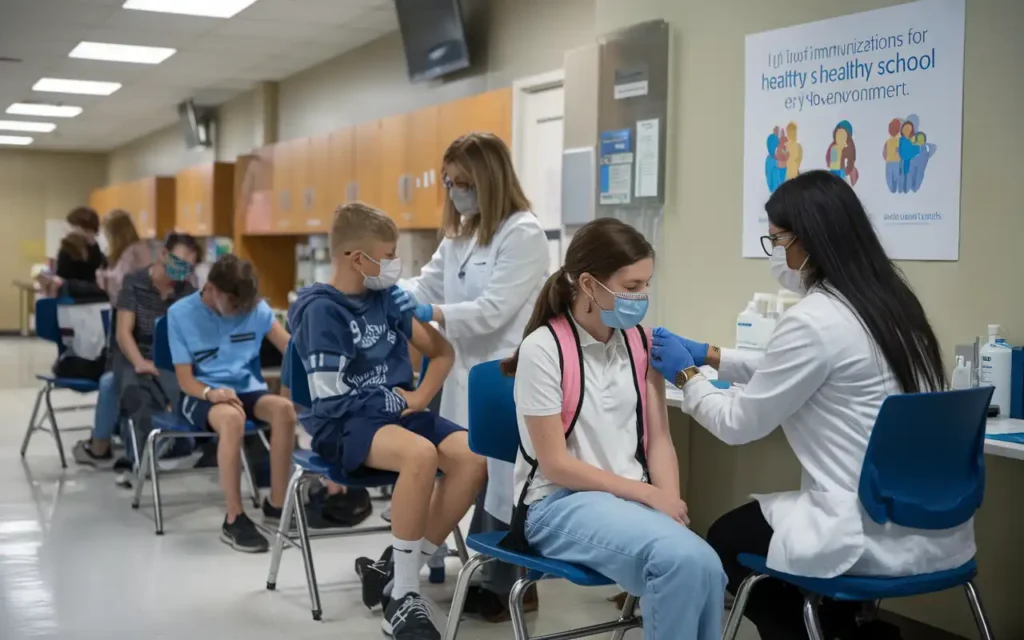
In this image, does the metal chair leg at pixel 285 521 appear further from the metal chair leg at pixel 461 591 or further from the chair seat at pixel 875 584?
the chair seat at pixel 875 584

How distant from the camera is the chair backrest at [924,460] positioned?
1921 mm

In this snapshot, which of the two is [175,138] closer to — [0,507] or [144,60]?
[144,60]

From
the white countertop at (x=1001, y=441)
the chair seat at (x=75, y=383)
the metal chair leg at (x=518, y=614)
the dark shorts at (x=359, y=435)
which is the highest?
the white countertop at (x=1001, y=441)

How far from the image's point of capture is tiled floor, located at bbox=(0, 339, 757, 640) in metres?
3.03

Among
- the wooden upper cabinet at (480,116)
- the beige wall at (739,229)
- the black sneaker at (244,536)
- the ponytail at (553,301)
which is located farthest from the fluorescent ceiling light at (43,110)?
the ponytail at (553,301)

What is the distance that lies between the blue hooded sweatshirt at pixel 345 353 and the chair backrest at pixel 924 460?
Answer: 57.4 inches

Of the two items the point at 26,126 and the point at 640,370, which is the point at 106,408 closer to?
the point at 640,370

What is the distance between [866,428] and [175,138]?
431 inches

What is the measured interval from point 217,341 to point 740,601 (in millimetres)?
2667

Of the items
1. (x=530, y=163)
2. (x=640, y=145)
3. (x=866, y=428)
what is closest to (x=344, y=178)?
(x=530, y=163)

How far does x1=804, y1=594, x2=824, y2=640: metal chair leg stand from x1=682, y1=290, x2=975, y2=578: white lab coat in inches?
3.3

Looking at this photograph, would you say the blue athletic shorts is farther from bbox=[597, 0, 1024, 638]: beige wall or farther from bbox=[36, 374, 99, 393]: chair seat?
bbox=[36, 374, 99, 393]: chair seat

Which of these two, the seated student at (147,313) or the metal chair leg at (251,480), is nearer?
the metal chair leg at (251,480)

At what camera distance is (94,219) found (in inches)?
251
